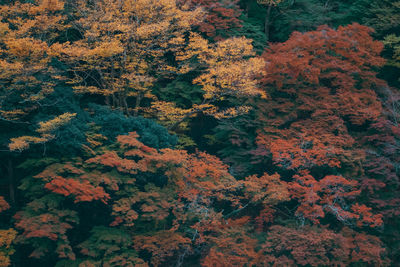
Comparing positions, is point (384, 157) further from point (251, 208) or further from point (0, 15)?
point (0, 15)

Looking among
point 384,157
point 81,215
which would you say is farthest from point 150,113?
point 384,157

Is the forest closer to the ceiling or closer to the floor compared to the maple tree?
closer to the floor

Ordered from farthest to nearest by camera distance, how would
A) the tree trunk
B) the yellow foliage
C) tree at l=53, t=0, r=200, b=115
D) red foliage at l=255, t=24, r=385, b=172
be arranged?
tree at l=53, t=0, r=200, b=115, red foliage at l=255, t=24, r=385, b=172, the tree trunk, the yellow foliage

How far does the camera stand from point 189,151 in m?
17.6

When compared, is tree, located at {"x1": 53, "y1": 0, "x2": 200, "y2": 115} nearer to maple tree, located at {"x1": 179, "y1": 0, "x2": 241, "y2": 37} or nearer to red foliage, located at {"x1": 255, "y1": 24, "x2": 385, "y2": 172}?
maple tree, located at {"x1": 179, "y1": 0, "x2": 241, "y2": 37}

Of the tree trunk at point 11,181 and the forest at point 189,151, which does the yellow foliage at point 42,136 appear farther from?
the tree trunk at point 11,181

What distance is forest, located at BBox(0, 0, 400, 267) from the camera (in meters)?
10.8

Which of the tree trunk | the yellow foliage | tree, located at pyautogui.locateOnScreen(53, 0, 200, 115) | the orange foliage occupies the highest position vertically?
tree, located at pyautogui.locateOnScreen(53, 0, 200, 115)

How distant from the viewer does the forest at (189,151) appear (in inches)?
425

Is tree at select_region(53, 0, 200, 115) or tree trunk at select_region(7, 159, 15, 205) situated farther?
tree at select_region(53, 0, 200, 115)

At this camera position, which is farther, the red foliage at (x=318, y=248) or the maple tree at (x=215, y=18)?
the maple tree at (x=215, y=18)

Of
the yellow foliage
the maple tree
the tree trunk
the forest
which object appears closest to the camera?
the yellow foliage

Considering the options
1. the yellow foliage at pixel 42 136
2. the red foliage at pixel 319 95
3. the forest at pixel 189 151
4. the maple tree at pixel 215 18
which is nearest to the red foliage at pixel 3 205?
the forest at pixel 189 151

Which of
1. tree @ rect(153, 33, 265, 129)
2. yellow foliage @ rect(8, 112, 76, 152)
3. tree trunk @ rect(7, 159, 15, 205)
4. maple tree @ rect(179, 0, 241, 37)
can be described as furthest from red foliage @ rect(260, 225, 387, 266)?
maple tree @ rect(179, 0, 241, 37)
